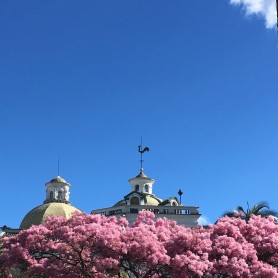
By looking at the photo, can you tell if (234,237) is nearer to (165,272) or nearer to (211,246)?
(211,246)

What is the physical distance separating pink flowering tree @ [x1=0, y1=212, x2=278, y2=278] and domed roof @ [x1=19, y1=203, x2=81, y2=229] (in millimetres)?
34243

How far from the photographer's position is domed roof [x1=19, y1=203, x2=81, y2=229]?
197 ft

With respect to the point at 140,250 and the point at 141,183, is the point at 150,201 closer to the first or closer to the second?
the point at 141,183

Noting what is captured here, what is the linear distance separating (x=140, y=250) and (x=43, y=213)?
39569mm

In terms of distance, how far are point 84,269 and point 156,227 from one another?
13.7 feet

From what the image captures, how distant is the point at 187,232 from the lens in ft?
79.6

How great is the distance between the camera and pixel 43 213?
60750 millimetres

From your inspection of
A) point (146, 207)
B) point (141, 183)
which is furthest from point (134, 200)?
point (146, 207)

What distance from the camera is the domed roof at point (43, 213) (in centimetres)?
6012

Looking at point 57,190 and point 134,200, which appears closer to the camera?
point 134,200

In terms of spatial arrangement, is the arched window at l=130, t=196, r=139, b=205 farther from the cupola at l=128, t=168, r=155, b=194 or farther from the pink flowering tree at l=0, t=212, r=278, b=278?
the pink flowering tree at l=0, t=212, r=278, b=278

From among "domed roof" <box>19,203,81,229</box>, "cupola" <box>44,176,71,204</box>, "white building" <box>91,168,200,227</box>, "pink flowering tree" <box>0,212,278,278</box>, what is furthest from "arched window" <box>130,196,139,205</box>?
"pink flowering tree" <box>0,212,278,278</box>

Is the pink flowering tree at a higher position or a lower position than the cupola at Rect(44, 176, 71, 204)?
lower

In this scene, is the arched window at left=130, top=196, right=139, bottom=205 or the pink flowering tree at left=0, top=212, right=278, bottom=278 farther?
the arched window at left=130, top=196, right=139, bottom=205
